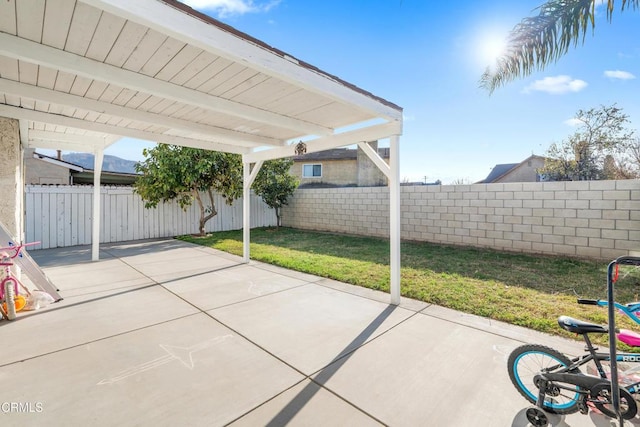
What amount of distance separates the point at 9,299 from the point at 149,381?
253cm

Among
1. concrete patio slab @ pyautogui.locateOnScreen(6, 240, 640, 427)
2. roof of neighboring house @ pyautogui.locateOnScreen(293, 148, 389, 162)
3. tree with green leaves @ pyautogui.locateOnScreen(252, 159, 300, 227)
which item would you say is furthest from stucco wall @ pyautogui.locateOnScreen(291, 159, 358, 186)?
concrete patio slab @ pyautogui.locateOnScreen(6, 240, 640, 427)

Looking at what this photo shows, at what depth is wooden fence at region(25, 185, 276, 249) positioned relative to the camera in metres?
8.00

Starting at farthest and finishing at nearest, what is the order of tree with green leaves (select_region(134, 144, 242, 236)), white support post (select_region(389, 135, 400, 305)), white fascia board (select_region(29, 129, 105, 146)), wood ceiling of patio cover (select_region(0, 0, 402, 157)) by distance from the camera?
tree with green leaves (select_region(134, 144, 242, 236)) → white fascia board (select_region(29, 129, 105, 146)) → white support post (select_region(389, 135, 400, 305)) → wood ceiling of patio cover (select_region(0, 0, 402, 157))

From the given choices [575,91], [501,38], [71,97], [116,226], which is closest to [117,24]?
[71,97]

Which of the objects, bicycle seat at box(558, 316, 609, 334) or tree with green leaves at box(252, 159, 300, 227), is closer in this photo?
bicycle seat at box(558, 316, 609, 334)

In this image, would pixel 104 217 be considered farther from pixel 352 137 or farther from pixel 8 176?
pixel 352 137

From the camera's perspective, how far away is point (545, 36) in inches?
204

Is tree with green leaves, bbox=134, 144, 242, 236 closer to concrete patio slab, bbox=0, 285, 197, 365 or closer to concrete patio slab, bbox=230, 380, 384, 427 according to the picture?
concrete patio slab, bbox=0, 285, 197, 365

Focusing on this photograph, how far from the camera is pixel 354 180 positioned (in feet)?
68.6

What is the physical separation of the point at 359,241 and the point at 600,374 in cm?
717

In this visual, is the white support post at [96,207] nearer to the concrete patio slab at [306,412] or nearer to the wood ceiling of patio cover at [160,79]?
the wood ceiling of patio cover at [160,79]

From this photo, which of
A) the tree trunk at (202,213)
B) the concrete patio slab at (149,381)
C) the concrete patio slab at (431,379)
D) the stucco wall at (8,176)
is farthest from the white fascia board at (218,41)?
the tree trunk at (202,213)
